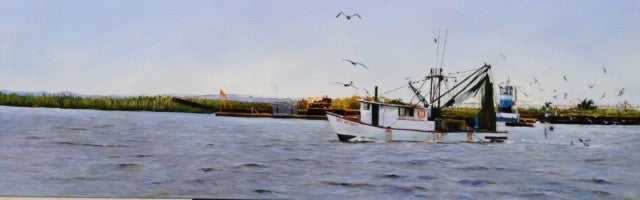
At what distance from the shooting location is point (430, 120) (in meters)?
2.85

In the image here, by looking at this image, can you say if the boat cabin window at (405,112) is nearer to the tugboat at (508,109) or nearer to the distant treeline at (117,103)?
the tugboat at (508,109)

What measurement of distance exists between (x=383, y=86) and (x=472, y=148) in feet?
1.57

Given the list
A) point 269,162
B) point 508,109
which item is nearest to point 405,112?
point 508,109

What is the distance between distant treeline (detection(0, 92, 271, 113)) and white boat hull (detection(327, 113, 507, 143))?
1.09 ft

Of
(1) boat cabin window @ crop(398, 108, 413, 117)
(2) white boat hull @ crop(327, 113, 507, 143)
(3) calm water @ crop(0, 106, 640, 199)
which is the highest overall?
(1) boat cabin window @ crop(398, 108, 413, 117)

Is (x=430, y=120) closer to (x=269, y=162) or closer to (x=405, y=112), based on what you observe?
(x=405, y=112)

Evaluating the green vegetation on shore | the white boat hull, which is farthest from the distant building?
the white boat hull

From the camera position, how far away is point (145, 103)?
9.05ft

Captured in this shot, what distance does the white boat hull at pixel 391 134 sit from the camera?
9.11 feet

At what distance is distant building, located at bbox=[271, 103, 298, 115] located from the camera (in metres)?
2.78

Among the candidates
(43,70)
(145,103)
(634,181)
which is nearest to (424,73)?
(634,181)

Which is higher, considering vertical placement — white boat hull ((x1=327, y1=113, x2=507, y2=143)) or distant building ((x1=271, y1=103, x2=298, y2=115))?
distant building ((x1=271, y1=103, x2=298, y2=115))

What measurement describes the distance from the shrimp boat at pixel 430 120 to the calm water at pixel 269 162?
2.5 inches

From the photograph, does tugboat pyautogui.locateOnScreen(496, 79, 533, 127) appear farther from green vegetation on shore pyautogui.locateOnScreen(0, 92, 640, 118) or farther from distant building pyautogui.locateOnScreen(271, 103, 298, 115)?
distant building pyautogui.locateOnScreen(271, 103, 298, 115)
